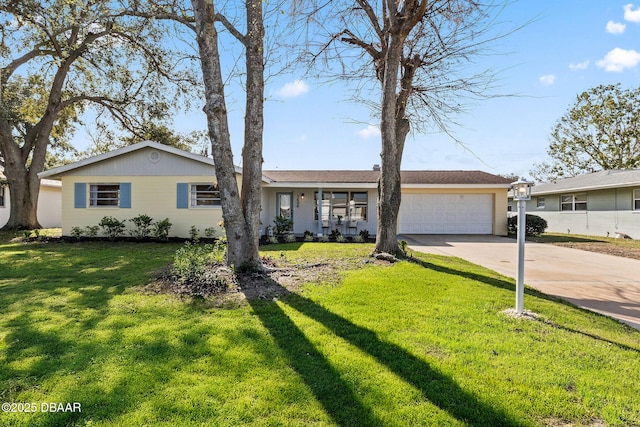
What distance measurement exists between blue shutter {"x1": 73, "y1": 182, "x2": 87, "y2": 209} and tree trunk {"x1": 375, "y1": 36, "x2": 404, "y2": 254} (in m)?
11.6

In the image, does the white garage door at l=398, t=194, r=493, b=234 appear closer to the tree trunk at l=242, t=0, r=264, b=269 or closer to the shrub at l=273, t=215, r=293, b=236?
the shrub at l=273, t=215, r=293, b=236

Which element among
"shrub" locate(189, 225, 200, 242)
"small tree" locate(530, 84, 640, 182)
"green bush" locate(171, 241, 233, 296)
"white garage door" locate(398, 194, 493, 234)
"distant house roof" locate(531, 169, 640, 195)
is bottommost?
"green bush" locate(171, 241, 233, 296)

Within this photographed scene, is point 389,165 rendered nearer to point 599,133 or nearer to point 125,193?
point 125,193

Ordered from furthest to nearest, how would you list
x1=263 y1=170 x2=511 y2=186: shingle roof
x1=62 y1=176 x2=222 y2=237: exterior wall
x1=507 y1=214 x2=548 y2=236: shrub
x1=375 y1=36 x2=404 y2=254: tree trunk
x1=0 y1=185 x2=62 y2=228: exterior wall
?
x1=0 y1=185 x2=62 y2=228: exterior wall
x1=507 y1=214 x2=548 y2=236: shrub
x1=263 y1=170 x2=511 y2=186: shingle roof
x1=62 y1=176 x2=222 y2=237: exterior wall
x1=375 y1=36 x2=404 y2=254: tree trunk

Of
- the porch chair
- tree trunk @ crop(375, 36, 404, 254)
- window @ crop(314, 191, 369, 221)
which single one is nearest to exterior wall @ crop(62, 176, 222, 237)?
window @ crop(314, 191, 369, 221)

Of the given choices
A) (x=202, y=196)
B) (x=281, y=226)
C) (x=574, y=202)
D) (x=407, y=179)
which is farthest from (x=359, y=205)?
(x=574, y=202)

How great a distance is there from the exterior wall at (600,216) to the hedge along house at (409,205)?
197 inches

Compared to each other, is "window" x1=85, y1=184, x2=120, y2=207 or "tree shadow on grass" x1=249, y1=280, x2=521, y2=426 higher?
"window" x1=85, y1=184, x2=120, y2=207

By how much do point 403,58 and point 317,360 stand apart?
28.0 feet

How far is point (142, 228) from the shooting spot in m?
12.8

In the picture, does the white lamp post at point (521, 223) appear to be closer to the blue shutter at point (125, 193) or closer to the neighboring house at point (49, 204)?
the blue shutter at point (125, 193)

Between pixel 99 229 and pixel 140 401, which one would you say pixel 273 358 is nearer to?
pixel 140 401

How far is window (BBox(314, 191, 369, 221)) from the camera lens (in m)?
16.2

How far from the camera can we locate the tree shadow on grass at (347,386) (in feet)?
7.61
